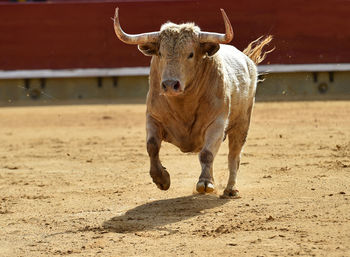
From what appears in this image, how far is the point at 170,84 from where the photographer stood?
14.8 feet

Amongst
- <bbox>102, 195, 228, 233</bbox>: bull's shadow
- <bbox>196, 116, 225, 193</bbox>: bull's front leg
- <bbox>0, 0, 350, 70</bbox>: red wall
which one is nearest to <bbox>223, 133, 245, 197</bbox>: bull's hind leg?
<bbox>102, 195, 228, 233</bbox>: bull's shadow

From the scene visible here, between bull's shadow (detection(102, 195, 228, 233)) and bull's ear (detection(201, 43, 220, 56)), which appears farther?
bull's ear (detection(201, 43, 220, 56))

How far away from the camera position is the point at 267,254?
3400 mm

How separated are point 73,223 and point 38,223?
8.1 inches

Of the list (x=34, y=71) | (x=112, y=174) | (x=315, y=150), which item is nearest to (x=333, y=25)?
(x=34, y=71)

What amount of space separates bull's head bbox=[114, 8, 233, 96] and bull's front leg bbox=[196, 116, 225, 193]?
0.32 m

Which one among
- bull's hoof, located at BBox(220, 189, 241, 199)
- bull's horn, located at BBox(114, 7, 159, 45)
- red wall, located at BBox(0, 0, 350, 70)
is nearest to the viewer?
bull's horn, located at BBox(114, 7, 159, 45)

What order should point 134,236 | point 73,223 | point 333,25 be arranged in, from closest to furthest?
point 134,236
point 73,223
point 333,25

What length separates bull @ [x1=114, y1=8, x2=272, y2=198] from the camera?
184 inches

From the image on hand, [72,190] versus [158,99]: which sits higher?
[158,99]

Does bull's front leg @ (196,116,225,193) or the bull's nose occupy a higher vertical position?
the bull's nose

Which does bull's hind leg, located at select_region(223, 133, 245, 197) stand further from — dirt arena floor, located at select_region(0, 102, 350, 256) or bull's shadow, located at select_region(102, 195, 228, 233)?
A: bull's shadow, located at select_region(102, 195, 228, 233)

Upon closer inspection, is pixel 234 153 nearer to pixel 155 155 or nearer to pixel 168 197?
pixel 168 197

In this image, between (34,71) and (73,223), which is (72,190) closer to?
(73,223)
